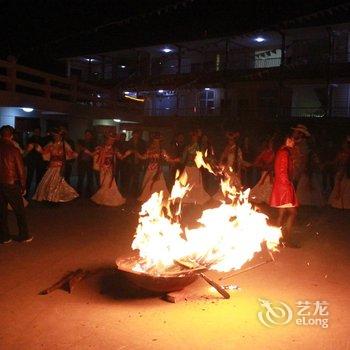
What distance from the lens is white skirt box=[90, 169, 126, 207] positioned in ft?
39.2

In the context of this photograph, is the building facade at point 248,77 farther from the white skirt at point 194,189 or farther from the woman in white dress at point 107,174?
the white skirt at point 194,189

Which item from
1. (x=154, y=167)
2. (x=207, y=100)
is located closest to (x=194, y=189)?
(x=154, y=167)

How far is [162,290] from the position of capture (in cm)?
524

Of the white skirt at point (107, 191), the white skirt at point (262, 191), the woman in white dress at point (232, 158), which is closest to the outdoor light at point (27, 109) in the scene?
the white skirt at point (107, 191)

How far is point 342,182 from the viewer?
40.7 ft

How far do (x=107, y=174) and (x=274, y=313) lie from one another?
7.62 meters

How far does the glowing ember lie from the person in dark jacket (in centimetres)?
273

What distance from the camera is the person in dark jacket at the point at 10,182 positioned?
755cm

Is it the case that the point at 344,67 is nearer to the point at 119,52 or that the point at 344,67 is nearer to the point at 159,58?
the point at 159,58

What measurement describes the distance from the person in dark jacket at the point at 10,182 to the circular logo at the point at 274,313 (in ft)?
14.1

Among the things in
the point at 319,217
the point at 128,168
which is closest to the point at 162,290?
the point at 319,217

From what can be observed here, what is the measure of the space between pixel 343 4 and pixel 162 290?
607 inches

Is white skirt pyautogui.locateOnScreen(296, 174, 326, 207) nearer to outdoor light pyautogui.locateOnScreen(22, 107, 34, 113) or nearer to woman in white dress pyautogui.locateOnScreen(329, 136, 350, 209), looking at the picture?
woman in white dress pyautogui.locateOnScreen(329, 136, 350, 209)

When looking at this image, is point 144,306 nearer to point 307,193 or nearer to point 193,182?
point 193,182
